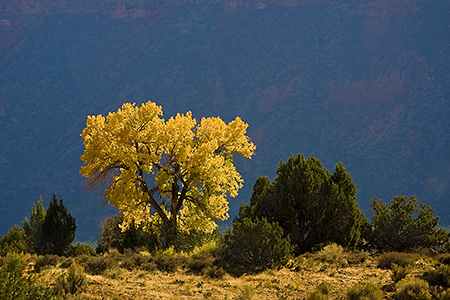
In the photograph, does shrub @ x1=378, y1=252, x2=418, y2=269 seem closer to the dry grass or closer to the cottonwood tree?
the dry grass

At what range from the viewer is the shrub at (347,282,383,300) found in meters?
10.4

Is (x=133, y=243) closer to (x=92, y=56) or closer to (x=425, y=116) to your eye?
(x=425, y=116)

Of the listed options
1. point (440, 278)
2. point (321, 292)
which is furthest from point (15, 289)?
point (440, 278)

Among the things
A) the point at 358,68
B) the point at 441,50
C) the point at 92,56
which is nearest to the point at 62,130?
the point at 92,56

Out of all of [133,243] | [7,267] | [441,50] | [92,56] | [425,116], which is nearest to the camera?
[7,267]

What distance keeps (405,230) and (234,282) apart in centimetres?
818

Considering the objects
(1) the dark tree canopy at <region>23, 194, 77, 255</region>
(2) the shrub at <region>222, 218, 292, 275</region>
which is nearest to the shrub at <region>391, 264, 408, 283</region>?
(2) the shrub at <region>222, 218, 292, 275</region>

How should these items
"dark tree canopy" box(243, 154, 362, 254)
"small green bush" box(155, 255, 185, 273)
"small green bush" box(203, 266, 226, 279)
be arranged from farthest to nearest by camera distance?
"dark tree canopy" box(243, 154, 362, 254) < "small green bush" box(155, 255, 185, 273) < "small green bush" box(203, 266, 226, 279)

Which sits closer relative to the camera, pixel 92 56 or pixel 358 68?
pixel 358 68

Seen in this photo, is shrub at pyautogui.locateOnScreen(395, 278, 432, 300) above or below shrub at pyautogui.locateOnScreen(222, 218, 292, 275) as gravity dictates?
below

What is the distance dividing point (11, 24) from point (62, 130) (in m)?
45.9

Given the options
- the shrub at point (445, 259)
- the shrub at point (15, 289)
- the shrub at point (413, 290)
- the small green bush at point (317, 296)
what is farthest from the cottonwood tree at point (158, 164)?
the shrub at point (15, 289)

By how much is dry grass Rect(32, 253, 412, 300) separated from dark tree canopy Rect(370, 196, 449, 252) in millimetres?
3978

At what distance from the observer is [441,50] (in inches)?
4424
